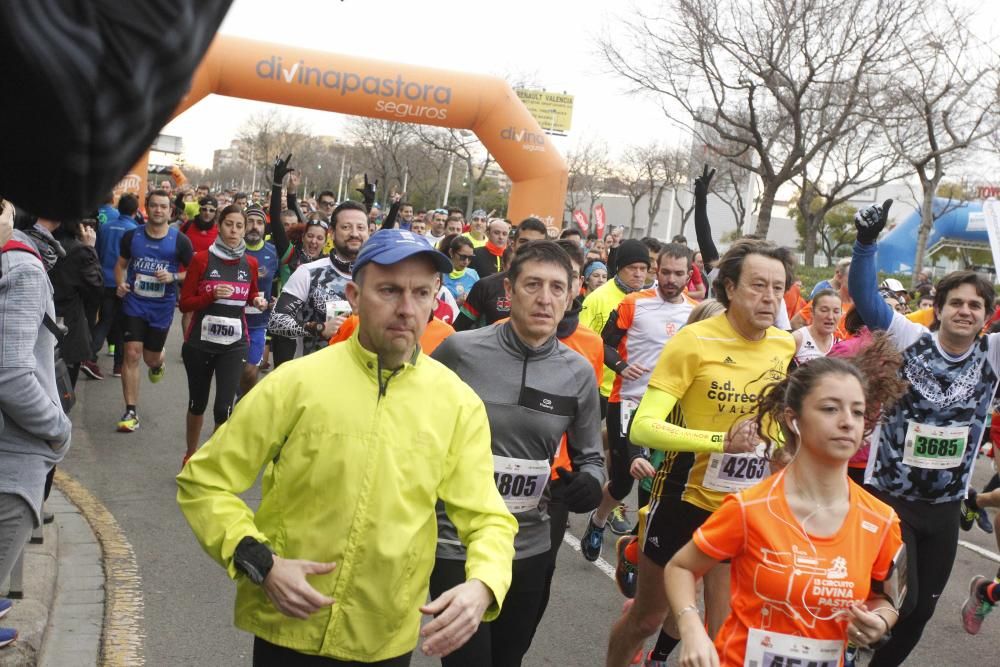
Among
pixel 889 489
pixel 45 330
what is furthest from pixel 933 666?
pixel 45 330

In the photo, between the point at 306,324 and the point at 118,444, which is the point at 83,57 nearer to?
the point at 306,324

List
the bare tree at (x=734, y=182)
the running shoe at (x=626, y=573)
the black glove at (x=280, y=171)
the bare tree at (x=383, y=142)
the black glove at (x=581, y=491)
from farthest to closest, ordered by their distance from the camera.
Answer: the bare tree at (x=383, y=142) < the bare tree at (x=734, y=182) < the black glove at (x=280, y=171) < the running shoe at (x=626, y=573) < the black glove at (x=581, y=491)

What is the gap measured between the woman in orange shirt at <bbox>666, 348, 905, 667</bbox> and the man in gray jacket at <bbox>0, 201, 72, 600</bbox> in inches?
86.7

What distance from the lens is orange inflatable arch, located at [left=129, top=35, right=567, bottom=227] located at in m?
Answer: 19.8

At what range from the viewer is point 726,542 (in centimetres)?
323

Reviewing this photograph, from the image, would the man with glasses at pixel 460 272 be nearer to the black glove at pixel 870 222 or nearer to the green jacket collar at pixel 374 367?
the black glove at pixel 870 222

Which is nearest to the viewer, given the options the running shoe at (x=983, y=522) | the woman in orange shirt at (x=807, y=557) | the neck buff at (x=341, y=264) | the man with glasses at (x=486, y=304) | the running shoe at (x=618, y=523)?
the woman in orange shirt at (x=807, y=557)

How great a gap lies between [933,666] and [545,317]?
3.26m

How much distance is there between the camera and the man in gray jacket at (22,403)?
347 cm

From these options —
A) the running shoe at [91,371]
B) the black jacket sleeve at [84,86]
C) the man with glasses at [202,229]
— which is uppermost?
the black jacket sleeve at [84,86]

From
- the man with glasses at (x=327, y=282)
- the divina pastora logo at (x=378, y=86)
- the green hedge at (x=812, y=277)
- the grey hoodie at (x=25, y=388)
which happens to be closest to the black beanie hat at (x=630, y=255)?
the man with glasses at (x=327, y=282)

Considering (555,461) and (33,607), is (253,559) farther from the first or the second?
(33,607)

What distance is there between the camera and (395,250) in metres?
2.88

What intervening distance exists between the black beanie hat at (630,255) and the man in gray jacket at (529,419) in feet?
13.6
